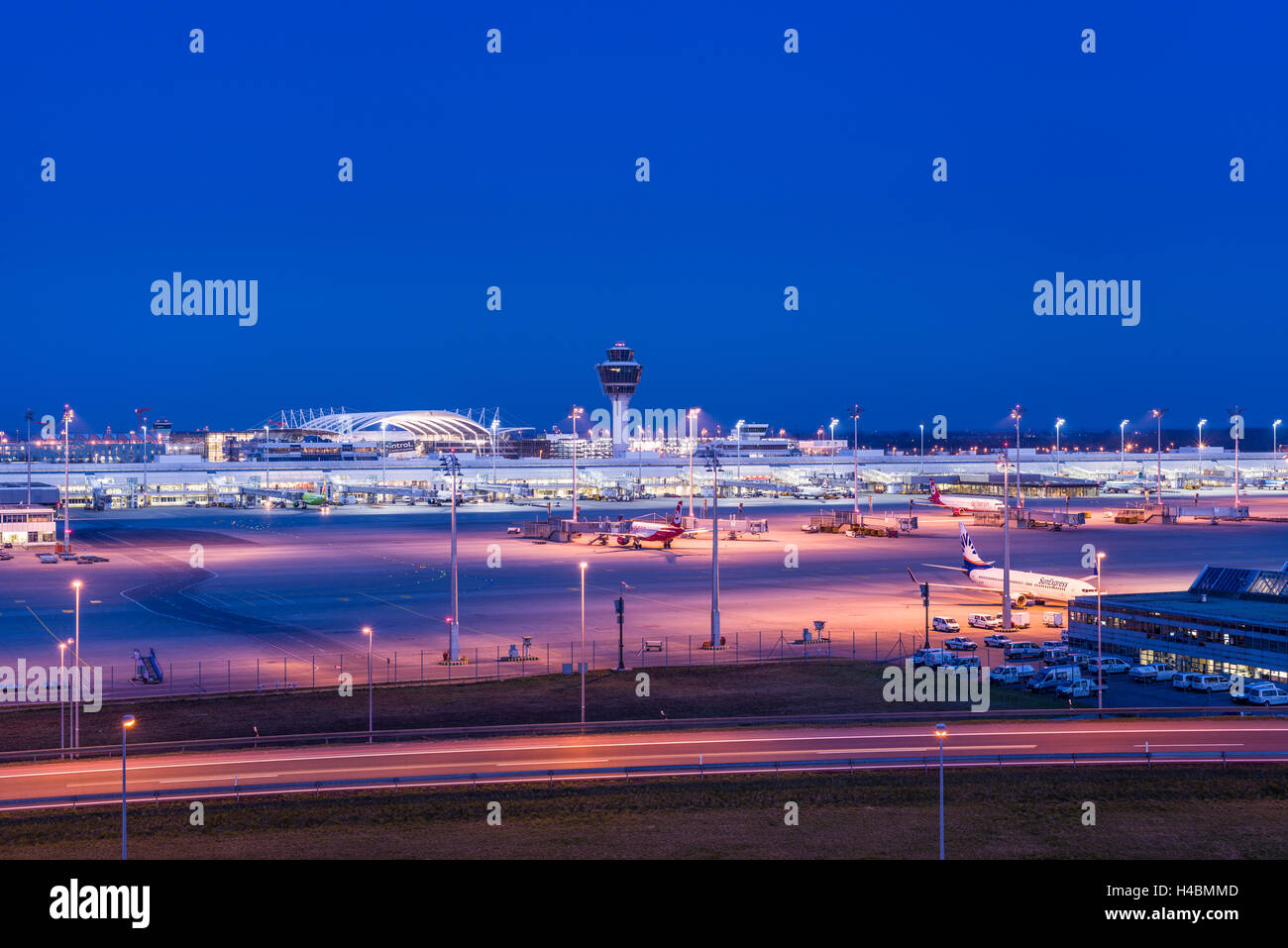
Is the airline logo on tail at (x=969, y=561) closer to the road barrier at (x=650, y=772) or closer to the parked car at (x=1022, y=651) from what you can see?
the parked car at (x=1022, y=651)

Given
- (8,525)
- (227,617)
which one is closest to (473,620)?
(227,617)

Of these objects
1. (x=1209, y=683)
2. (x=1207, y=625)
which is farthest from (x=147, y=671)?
(x=1207, y=625)

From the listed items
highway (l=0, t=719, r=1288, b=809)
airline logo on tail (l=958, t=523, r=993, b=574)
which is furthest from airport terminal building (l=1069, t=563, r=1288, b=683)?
airline logo on tail (l=958, t=523, r=993, b=574)

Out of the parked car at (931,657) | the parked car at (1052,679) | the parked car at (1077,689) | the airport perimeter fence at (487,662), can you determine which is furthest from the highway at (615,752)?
the parked car at (931,657)

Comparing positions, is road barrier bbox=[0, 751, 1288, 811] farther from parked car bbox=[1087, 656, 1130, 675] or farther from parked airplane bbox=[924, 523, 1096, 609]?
parked airplane bbox=[924, 523, 1096, 609]

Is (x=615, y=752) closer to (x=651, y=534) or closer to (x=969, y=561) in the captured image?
(x=969, y=561)
